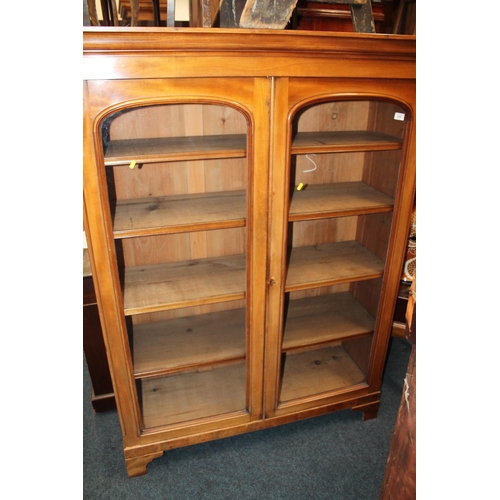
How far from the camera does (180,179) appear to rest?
163 cm

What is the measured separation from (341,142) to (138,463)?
1634mm

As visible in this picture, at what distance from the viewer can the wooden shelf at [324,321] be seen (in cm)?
181

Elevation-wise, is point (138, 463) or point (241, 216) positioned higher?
point (241, 216)

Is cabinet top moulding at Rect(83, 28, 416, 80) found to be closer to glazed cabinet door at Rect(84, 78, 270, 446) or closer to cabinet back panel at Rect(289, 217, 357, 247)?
glazed cabinet door at Rect(84, 78, 270, 446)

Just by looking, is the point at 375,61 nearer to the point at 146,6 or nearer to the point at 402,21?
the point at 402,21

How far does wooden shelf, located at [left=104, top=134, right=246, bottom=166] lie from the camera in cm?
125

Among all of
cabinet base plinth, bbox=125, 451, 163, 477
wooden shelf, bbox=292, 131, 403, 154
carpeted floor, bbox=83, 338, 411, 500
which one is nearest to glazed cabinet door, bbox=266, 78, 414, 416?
wooden shelf, bbox=292, 131, 403, 154

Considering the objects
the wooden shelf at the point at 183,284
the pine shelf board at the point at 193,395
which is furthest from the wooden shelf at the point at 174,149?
the pine shelf board at the point at 193,395

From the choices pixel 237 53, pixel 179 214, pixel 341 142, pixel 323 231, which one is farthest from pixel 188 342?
pixel 237 53

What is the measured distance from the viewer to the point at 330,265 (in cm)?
175

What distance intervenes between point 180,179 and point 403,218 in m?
0.95

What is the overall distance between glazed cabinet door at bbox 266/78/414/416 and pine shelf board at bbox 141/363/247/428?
0.21 metres

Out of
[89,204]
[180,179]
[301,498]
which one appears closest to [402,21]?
[180,179]

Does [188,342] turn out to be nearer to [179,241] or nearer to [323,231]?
[179,241]
